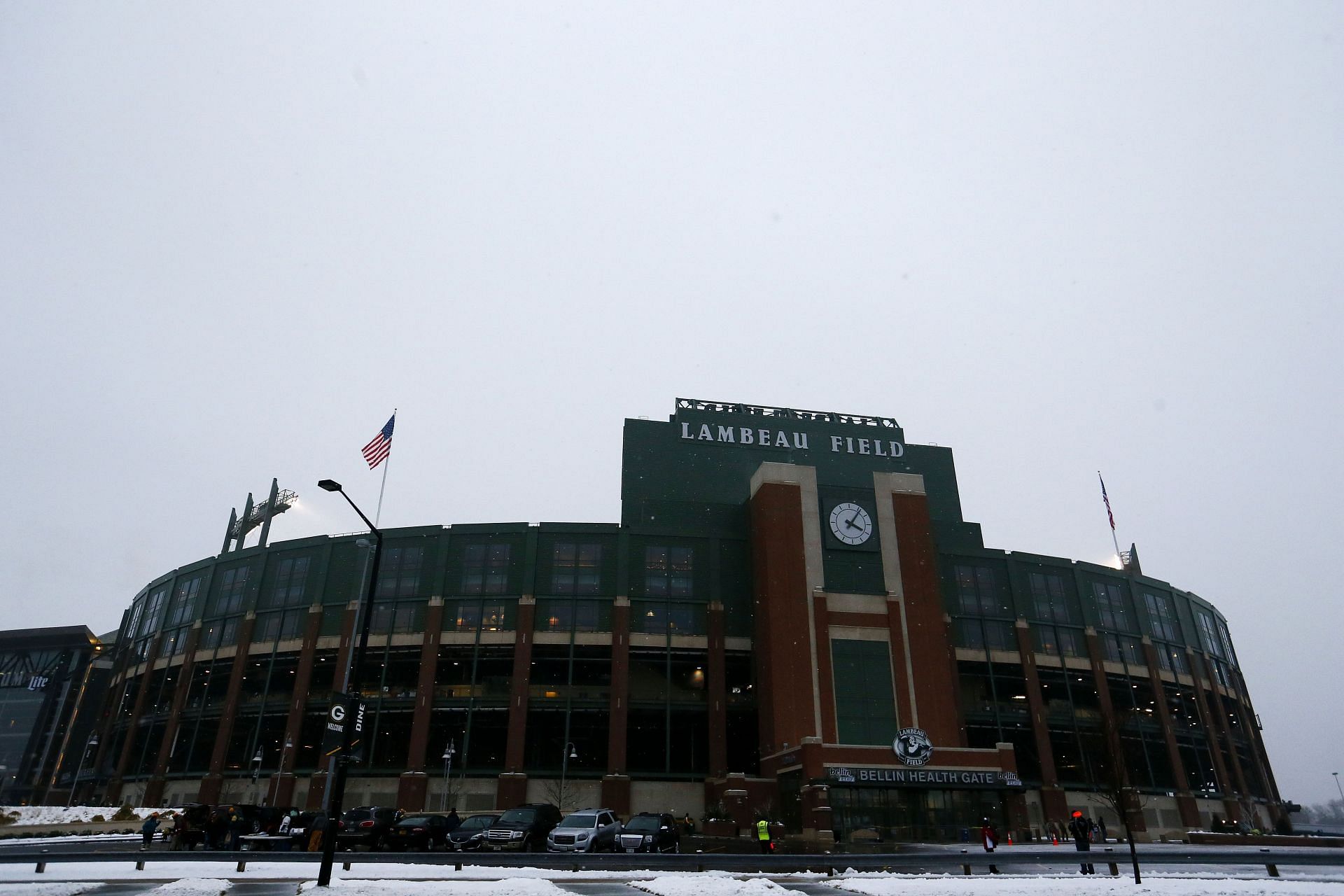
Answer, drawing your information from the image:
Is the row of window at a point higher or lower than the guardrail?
higher

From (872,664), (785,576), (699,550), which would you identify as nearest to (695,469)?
(699,550)

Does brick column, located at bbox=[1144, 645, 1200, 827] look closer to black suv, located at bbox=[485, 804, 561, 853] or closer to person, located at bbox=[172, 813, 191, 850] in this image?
black suv, located at bbox=[485, 804, 561, 853]

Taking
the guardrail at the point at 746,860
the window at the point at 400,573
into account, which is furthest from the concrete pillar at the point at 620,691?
the guardrail at the point at 746,860

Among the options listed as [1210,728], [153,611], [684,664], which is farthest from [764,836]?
[153,611]

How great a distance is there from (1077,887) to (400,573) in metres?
62.7

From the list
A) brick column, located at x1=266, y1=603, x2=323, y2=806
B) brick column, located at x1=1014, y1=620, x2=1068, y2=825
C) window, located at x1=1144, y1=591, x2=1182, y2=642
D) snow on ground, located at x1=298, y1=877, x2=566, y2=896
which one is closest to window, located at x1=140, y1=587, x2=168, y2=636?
brick column, located at x1=266, y1=603, x2=323, y2=806

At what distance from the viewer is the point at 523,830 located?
37.9m

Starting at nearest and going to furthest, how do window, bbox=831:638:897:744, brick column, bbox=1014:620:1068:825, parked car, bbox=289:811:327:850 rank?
parked car, bbox=289:811:327:850
window, bbox=831:638:897:744
brick column, bbox=1014:620:1068:825

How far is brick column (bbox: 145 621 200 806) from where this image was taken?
71.8m

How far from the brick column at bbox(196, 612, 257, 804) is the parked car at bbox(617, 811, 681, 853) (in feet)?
152

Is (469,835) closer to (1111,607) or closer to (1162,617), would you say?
(1111,607)

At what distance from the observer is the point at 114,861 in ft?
→ 90.3

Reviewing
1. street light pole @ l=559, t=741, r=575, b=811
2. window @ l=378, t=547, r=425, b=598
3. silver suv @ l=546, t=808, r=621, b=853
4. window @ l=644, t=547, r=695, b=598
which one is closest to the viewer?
silver suv @ l=546, t=808, r=621, b=853

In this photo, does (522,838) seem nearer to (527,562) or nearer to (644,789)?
(644,789)
